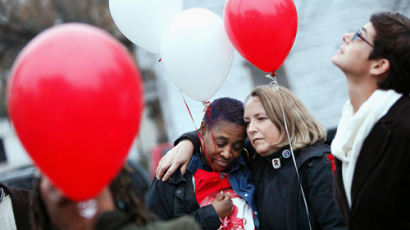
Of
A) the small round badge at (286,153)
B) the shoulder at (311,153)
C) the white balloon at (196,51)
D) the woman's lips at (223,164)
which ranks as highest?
the white balloon at (196,51)

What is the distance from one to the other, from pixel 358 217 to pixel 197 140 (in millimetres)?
1224

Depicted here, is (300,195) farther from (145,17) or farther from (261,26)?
(145,17)

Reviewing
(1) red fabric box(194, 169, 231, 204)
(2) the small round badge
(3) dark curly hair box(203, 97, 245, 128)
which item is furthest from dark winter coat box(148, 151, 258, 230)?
(3) dark curly hair box(203, 97, 245, 128)

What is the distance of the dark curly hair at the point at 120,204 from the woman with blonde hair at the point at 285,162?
2.40 ft

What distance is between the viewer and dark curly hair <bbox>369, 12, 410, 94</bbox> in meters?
1.69

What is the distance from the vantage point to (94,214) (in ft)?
4.00

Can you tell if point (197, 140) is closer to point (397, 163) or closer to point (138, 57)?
point (397, 163)

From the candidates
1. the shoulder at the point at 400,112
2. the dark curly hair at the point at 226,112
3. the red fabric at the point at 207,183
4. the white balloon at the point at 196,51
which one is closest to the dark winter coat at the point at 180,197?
the red fabric at the point at 207,183

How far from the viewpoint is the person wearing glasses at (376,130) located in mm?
1561

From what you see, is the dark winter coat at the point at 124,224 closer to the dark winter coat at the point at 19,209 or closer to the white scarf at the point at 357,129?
the white scarf at the point at 357,129

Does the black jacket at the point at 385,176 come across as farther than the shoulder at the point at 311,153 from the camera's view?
No

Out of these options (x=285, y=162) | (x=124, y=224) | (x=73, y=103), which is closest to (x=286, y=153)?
(x=285, y=162)

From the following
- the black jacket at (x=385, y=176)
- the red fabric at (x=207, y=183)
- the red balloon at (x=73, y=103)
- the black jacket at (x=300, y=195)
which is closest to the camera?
the red balloon at (x=73, y=103)

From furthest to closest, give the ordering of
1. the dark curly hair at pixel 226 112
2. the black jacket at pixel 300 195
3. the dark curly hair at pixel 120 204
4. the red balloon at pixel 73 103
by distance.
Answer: the dark curly hair at pixel 226 112, the black jacket at pixel 300 195, the dark curly hair at pixel 120 204, the red balloon at pixel 73 103
